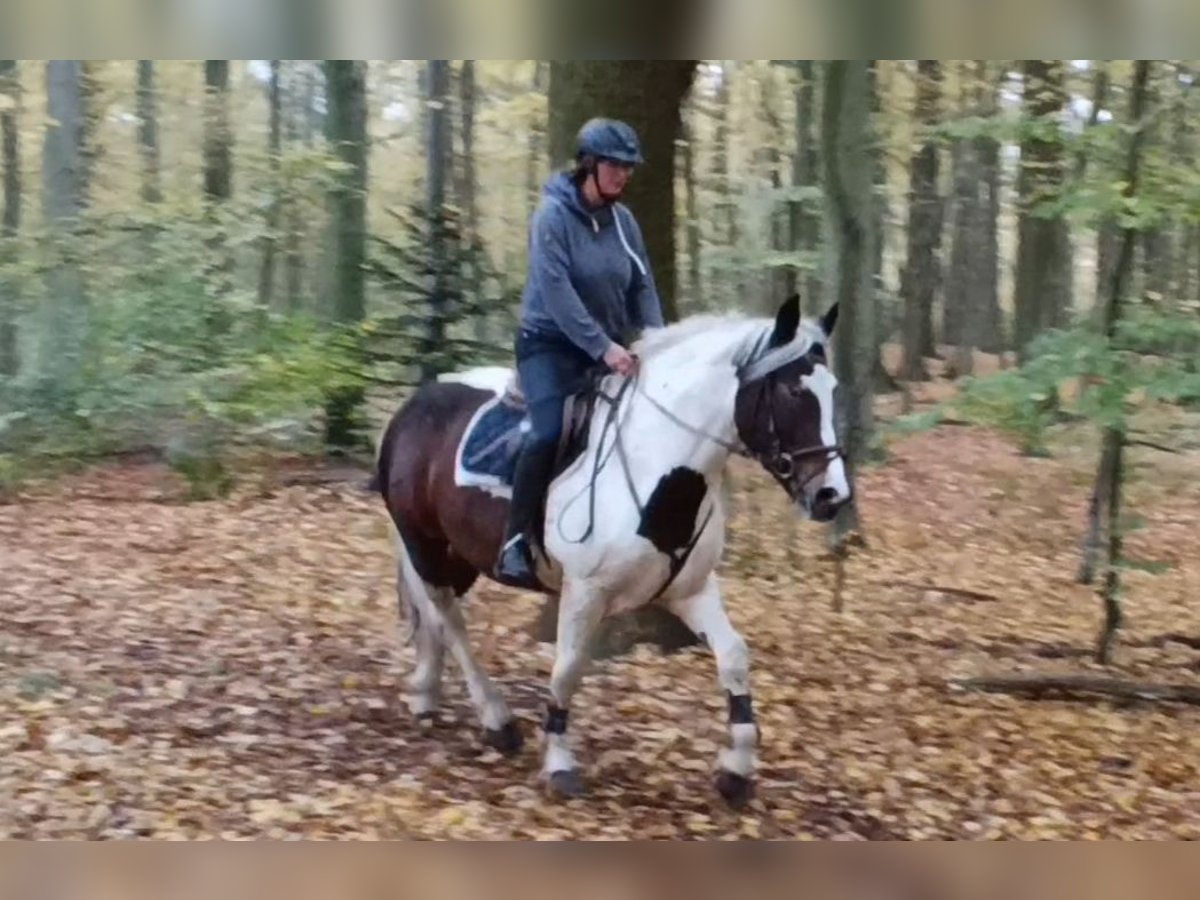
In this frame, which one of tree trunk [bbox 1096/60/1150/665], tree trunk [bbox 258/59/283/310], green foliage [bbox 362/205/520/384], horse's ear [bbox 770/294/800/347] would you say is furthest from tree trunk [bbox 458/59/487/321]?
tree trunk [bbox 1096/60/1150/665]

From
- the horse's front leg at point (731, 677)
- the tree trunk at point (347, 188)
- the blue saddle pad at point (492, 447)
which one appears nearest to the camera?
the horse's front leg at point (731, 677)

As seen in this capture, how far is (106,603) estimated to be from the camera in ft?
10.5

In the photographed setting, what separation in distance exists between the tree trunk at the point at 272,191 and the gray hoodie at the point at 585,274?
623 mm

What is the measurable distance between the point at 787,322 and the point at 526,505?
2.28 feet

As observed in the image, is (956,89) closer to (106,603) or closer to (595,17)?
(595,17)

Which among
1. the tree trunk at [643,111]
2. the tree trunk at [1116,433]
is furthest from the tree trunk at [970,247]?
the tree trunk at [643,111]

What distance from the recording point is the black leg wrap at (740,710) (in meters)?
2.89

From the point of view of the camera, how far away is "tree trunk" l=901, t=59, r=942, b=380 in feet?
9.98

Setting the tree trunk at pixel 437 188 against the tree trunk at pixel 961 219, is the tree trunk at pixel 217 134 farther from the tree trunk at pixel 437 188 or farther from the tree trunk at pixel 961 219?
the tree trunk at pixel 961 219

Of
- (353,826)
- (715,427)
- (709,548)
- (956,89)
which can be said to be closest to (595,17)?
(956,89)

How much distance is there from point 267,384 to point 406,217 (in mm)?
510

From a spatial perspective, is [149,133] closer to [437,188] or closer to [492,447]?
[437,188]

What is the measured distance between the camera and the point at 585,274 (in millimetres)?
2922

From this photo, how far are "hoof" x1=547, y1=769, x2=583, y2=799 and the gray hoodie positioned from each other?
94 centimetres
